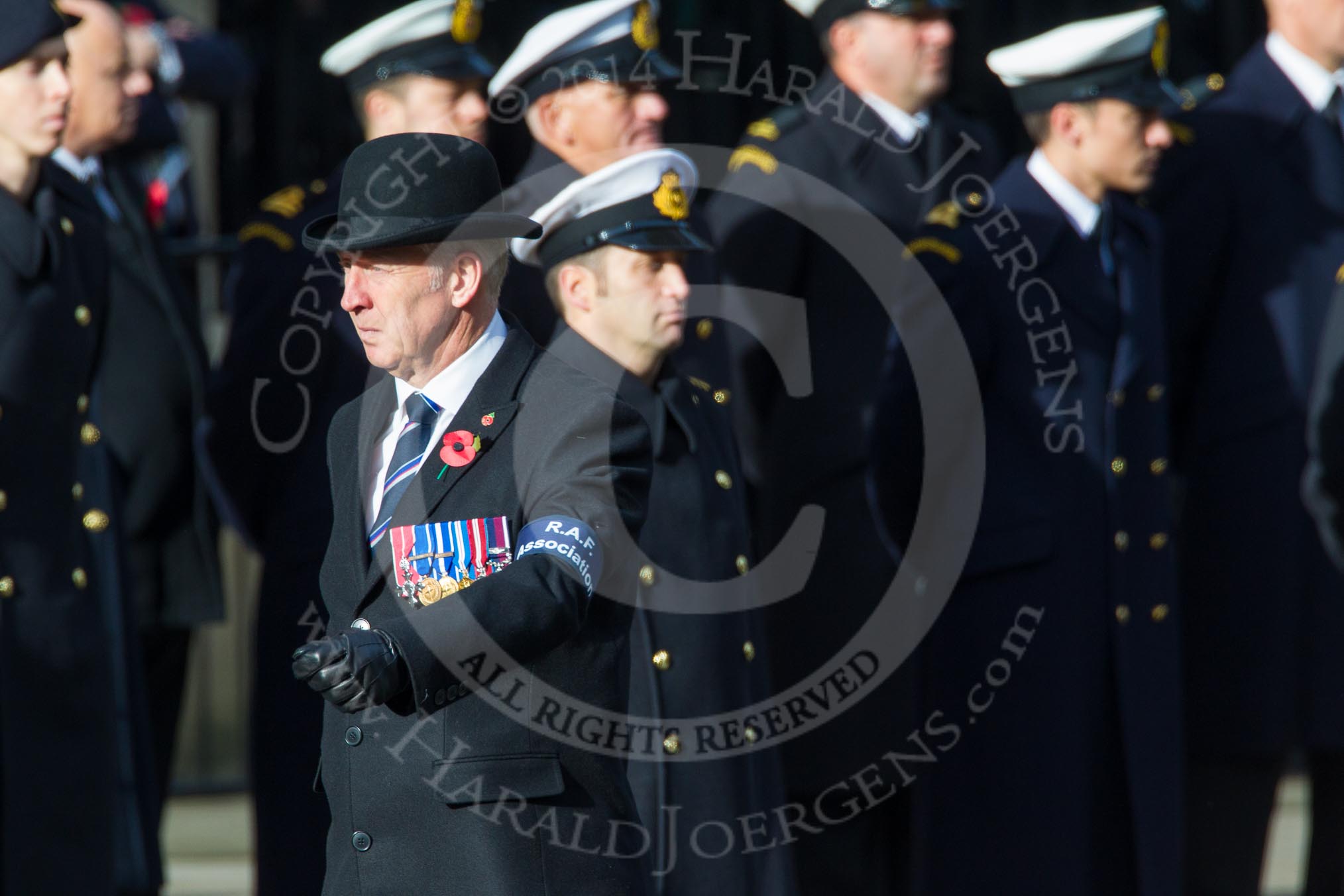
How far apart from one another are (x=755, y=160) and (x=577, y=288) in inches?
48.6

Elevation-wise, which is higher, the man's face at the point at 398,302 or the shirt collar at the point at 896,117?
the shirt collar at the point at 896,117

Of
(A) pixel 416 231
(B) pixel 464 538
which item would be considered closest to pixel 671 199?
(A) pixel 416 231

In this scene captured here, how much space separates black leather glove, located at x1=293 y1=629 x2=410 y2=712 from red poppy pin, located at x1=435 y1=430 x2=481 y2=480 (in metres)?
0.31

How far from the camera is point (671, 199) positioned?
11.4 feet

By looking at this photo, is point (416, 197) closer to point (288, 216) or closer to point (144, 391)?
point (288, 216)

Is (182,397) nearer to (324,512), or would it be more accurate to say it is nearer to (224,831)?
(324,512)

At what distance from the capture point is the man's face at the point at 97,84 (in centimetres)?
442

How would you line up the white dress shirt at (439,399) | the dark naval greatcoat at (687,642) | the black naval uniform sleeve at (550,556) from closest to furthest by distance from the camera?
the black naval uniform sleeve at (550,556)
the white dress shirt at (439,399)
the dark naval greatcoat at (687,642)

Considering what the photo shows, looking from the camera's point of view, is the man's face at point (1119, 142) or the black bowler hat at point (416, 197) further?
the man's face at point (1119, 142)

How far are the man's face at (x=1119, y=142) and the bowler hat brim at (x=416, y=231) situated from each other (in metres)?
1.90

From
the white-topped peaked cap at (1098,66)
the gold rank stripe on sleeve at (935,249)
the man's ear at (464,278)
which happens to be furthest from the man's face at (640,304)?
the white-topped peaked cap at (1098,66)

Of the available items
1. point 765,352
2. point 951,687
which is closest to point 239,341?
point 765,352

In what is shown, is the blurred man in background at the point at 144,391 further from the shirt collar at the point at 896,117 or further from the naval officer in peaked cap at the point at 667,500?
the shirt collar at the point at 896,117

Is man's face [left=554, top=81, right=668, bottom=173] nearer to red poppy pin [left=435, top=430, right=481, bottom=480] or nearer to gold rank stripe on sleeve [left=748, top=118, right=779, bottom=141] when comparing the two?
gold rank stripe on sleeve [left=748, top=118, right=779, bottom=141]
